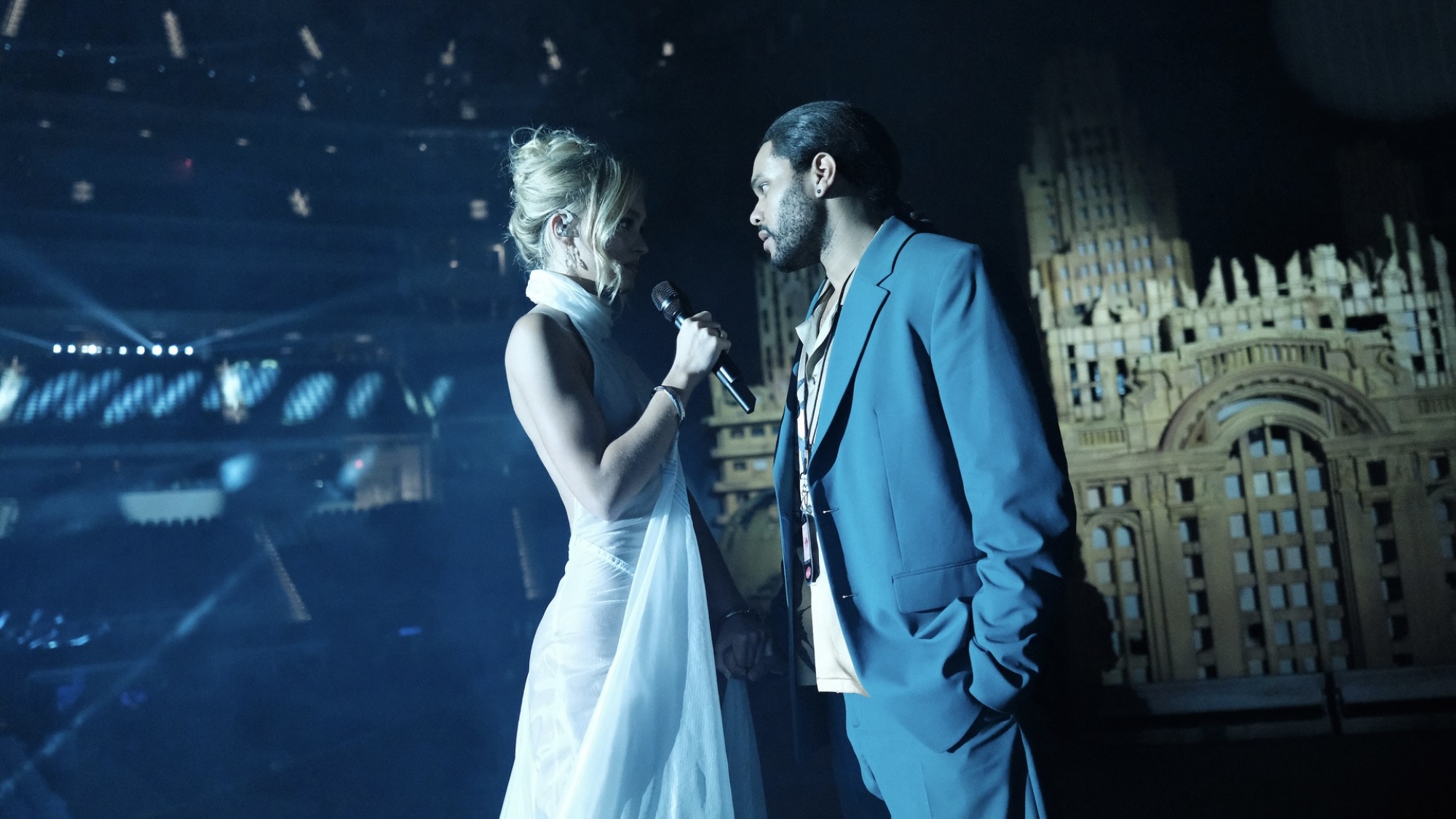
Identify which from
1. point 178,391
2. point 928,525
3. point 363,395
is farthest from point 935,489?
point 178,391

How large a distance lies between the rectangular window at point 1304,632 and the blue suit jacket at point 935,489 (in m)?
2.38

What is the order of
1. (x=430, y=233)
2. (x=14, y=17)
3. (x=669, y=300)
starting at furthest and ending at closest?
(x=430, y=233) < (x=14, y=17) < (x=669, y=300)

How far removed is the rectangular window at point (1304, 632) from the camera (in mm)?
2908

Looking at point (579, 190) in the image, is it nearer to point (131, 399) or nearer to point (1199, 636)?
point (131, 399)

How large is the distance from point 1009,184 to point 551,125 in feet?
6.08

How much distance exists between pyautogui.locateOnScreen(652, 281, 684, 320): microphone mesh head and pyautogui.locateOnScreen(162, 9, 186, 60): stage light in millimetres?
2659

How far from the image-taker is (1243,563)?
116 inches

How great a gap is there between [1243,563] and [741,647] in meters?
2.26

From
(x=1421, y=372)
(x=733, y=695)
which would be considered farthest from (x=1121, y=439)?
(x=733, y=695)

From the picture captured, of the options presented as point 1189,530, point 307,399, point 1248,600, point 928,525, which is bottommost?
point 1248,600

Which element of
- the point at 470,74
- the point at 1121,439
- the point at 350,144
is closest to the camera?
the point at 1121,439

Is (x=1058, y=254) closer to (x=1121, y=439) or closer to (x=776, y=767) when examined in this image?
(x=1121, y=439)

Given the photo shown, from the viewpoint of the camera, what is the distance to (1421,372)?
2.83m

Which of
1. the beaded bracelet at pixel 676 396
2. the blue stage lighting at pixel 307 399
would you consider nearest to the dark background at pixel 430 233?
the blue stage lighting at pixel 307 399
